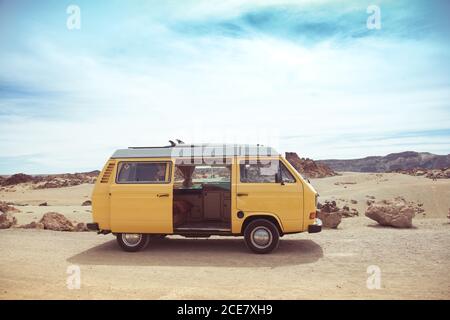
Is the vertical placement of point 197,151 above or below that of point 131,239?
above

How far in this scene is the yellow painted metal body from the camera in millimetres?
8609

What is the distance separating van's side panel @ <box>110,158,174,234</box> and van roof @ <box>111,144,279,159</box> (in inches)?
11.2

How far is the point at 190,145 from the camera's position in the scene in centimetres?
935

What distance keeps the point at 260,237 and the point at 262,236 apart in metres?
0.05

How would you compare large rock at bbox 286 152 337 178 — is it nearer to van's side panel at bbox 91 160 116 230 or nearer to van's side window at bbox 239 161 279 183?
van's side window at bbox 239 161 279 183

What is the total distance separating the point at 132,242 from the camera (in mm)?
9367

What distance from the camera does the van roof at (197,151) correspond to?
29.6 ft

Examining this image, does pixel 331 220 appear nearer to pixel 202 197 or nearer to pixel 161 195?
pixel 202 197

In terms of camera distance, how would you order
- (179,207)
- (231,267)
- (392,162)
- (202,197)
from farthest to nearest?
1. (392,162)
2. (202,197)
3. (179,207)
4. (231,267)

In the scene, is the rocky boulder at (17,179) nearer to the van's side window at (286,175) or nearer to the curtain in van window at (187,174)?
the curtain in van window at (187,174)

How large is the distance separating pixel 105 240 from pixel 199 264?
4082 mm

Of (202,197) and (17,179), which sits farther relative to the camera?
(17,179)

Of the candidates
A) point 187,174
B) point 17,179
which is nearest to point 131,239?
point 187,174
